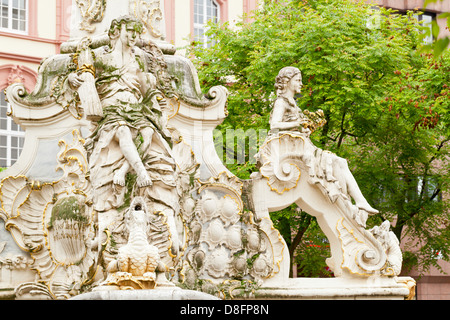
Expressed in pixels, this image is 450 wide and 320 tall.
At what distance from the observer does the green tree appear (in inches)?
811

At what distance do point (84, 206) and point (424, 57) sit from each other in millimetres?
13453

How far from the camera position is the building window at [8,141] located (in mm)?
27156

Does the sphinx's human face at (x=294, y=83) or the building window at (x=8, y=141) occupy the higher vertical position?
the building window at (x=8, y=141)

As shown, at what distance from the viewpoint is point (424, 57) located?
22797 mm

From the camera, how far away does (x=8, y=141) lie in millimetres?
27266

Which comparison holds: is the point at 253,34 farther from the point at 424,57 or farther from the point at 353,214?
the point at 353,214

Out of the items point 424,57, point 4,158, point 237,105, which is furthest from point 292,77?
point 4,158

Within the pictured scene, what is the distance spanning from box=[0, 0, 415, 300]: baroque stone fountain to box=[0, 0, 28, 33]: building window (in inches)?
758

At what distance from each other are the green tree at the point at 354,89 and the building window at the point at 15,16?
8546 millimetres

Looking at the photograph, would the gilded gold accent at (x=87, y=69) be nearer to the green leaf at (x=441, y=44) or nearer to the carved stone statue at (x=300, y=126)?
the carved stone statue at (x=300, y=126)

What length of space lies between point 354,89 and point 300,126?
8227mm

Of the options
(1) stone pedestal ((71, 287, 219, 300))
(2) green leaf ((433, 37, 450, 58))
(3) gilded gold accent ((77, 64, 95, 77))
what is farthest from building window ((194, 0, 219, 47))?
(2) green leaf ((433, 37, 450, 58))

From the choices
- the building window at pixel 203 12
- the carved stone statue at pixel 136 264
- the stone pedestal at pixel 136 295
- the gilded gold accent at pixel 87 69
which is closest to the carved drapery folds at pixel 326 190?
the gilded gold accent at pixel 87 69
